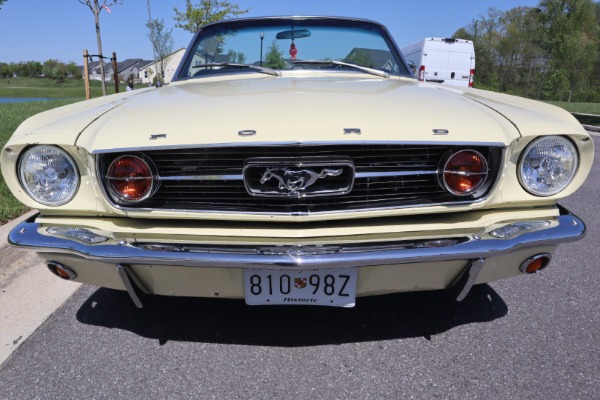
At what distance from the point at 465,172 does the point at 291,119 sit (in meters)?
0.72

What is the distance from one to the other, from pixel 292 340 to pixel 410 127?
3.62ft

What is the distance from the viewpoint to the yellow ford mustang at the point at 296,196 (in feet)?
5.63

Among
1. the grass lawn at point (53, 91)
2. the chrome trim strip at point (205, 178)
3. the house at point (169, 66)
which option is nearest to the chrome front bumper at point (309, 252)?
the chrome trim strip at point (205, 178)

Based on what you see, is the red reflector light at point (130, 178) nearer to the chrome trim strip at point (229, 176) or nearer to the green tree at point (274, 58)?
the chrome trim strip at point (229, 176)

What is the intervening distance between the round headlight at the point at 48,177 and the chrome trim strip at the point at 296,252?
0.16m

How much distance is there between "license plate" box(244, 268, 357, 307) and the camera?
177cm

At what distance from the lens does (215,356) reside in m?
2.02

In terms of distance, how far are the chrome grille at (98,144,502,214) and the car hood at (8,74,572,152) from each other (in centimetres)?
6

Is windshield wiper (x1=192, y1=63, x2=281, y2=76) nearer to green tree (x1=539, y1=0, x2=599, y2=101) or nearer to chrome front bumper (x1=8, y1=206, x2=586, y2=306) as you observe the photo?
chrome front bumper (x1=8, y1=206, x2=586, y2=306)

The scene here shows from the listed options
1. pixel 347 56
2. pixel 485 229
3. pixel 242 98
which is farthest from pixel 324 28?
pixel 485 229

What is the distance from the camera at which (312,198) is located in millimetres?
1766

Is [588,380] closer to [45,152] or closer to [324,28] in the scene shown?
[45,152]

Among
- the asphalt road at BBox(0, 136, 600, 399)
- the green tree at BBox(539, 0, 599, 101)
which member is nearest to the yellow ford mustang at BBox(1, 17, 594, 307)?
the asphalt road at BBox(0, 136, 600, 399)

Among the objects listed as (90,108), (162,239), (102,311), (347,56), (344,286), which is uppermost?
(347,56)
